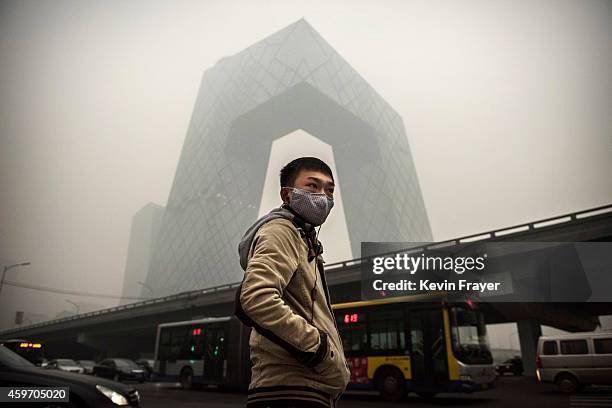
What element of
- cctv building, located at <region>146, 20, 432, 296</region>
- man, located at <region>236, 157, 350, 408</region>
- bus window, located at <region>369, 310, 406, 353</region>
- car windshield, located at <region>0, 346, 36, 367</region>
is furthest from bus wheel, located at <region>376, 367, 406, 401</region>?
cctv building, located at <region>146, 20, 432, 296</region>

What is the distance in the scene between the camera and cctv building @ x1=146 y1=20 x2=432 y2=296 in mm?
66375

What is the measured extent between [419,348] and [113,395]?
A: 29.5ft

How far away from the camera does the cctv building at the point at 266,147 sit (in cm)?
6638

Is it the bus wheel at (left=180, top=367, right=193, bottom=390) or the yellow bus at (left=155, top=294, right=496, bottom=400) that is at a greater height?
the yellow bus at (left=155, top=294, right=496, bottom=400)

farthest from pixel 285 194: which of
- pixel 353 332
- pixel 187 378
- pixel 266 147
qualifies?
pixel 266 147

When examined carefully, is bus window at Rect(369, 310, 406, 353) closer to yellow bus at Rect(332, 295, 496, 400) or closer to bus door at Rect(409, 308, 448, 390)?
yellow bus at Rect(332, 295, 496, 400)

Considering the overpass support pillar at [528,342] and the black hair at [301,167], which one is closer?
the black hair at [301,167]

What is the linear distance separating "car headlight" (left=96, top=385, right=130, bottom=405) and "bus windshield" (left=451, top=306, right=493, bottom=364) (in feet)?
29.6

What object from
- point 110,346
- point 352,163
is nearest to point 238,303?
point 110,346

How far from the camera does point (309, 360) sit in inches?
55.1

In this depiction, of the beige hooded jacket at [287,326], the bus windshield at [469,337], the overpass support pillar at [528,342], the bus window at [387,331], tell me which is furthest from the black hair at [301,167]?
the overpass support pillar at [528,342]

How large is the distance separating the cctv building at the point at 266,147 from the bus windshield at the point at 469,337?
49.8 meters

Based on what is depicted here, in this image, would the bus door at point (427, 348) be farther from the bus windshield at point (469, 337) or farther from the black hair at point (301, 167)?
the black hair at point (301, 167)

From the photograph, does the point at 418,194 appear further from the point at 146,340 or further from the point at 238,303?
the point at 238,303
